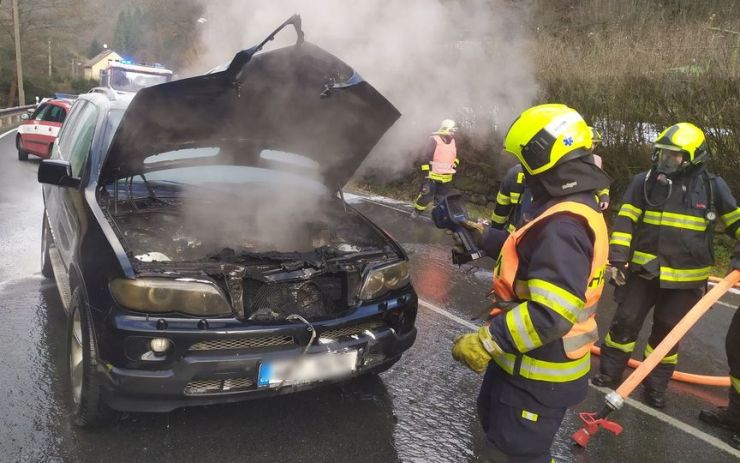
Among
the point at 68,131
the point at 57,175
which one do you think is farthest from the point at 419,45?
the point at 57,175

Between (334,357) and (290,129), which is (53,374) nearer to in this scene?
(334,357)

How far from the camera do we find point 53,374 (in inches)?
133

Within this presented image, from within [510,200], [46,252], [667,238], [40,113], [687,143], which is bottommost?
[40,113]

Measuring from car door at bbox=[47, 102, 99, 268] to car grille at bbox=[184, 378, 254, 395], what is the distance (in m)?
1.23

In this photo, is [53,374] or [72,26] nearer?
[53,374]

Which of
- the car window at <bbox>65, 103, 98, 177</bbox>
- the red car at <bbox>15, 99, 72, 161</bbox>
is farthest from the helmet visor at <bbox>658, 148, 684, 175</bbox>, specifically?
the red car at <bbox>15, 99, 72, 161</bbox>

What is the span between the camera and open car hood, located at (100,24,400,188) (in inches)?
122

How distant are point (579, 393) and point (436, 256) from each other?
504 cm

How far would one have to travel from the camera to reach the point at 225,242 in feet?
12.3

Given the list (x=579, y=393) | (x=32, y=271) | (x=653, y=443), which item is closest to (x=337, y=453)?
(x=579, y=393)

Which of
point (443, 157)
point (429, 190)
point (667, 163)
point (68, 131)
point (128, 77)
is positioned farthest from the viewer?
point (128, 77)

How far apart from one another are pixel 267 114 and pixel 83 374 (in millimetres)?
1956

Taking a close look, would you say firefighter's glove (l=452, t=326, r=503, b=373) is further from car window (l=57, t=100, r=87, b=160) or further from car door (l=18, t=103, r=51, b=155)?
car door (l=18, t=103, r=51, b=155)

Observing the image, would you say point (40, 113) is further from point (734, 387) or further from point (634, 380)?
point (734, 387)
